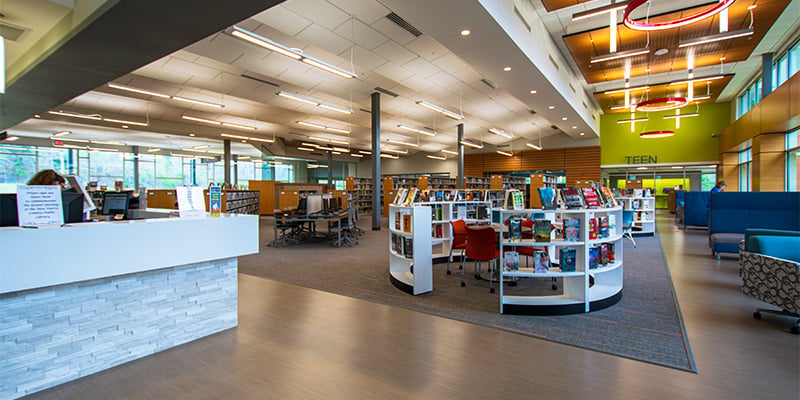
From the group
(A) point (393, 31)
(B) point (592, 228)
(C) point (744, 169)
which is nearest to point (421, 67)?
(A) point (393, 31)

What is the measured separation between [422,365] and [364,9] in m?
5.45

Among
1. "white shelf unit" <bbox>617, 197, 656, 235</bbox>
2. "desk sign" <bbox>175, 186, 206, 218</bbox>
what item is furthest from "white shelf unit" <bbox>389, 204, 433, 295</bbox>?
"white shelf unit" <bbox>617, 197, 656, 235</bbox>

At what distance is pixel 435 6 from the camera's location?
457 cm

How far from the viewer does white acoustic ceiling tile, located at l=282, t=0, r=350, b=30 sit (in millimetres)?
5326

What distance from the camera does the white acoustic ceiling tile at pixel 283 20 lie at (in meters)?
5.50

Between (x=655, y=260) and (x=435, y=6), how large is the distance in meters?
5.92

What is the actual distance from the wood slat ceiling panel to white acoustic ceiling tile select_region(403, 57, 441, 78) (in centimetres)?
298

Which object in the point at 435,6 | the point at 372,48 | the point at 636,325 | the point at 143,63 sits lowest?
the point at 636,325

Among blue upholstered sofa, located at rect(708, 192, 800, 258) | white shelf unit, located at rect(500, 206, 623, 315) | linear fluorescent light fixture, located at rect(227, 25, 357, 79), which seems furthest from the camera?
blue upholstered sofa, located at rect(708, 192, 800, 258)

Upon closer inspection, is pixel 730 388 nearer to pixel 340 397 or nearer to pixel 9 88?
pixel 340 397

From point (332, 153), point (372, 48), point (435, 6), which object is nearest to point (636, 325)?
point (435, 6)

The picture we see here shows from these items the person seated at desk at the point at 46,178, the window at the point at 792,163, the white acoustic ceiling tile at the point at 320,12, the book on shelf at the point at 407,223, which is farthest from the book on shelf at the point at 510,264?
the window at the point at 792,163

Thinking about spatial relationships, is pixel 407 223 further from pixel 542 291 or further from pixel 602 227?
pixel 602 227

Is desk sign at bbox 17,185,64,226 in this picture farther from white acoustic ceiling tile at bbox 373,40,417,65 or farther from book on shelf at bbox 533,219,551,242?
white acoustic ceiling tile at bbox 373,40,417,65
